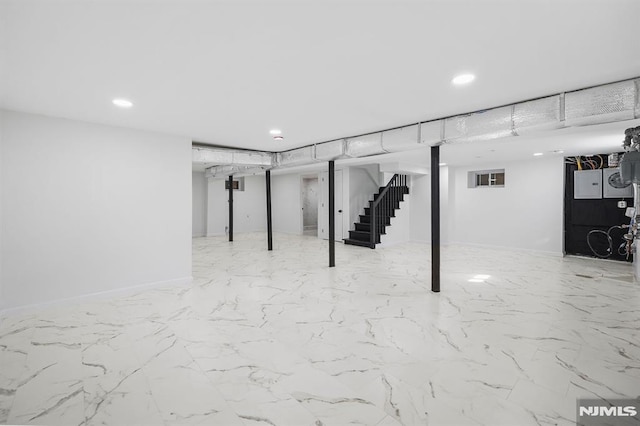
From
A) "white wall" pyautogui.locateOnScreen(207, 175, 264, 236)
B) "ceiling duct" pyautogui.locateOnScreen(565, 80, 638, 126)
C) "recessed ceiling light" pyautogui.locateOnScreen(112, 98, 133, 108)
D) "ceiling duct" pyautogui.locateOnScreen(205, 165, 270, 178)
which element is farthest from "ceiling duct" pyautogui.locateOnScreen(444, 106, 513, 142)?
"white wall" pyautogui.locateOnScreen(207, 175, 264, 236)

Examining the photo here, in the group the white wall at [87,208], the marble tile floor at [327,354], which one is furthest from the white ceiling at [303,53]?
the marble tile floor at [327,354]

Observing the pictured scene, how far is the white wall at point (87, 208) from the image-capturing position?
3.47 m

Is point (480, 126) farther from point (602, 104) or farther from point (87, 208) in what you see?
point (87, 208)

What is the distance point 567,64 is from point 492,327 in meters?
2.36

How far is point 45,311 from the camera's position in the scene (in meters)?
3.58

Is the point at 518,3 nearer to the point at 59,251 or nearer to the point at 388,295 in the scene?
the point at 388,295

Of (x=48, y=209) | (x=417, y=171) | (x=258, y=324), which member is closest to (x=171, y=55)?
(x=258, y=324)

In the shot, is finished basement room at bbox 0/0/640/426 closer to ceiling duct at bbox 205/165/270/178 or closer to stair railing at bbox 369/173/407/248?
ceiling duct at bbox 205/165/270/178

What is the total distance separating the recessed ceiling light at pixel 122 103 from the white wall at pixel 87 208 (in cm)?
105

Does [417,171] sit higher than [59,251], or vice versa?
[417,171]

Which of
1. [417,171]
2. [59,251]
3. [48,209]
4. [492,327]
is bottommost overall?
[492,327]

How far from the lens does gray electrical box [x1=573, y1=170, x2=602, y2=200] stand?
6.48 m

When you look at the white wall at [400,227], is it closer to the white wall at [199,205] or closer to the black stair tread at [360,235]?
the black stair tread at [360,235]

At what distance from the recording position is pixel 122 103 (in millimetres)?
3180
